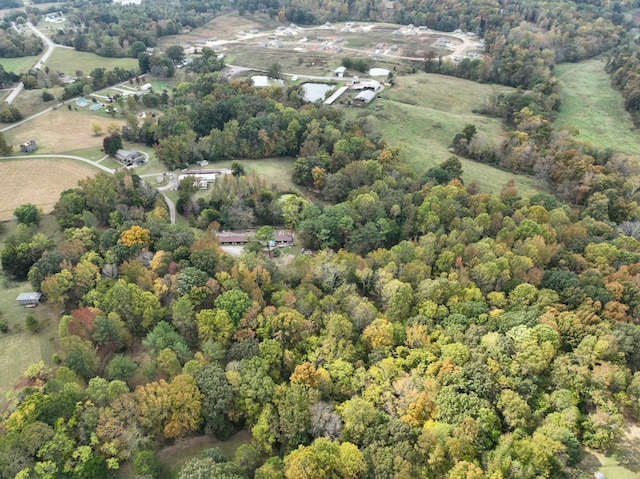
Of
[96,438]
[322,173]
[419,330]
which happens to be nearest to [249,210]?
[322,173]

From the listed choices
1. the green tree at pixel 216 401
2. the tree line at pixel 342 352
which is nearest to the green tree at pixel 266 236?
the tree line at pixel 342 352

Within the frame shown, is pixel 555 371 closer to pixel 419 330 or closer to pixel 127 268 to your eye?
pixel 419 330

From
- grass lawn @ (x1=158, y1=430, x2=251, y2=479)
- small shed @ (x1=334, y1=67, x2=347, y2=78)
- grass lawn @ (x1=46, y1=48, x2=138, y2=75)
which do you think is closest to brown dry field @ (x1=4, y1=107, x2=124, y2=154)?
grass lawn @ (x1=46, y1=48, x2=138, y2=75)

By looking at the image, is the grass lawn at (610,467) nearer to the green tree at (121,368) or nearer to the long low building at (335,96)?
the green tree at (121,368)

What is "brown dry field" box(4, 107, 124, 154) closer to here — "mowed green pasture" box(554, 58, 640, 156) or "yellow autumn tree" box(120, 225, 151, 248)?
"yellow autumn tree" box(120, 225, 151, 248)

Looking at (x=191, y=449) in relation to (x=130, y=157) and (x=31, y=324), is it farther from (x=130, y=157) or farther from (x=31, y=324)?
(x=130, y=157)

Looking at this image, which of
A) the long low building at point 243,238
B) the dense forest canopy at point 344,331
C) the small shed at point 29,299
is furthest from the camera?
the long low building at point 243,238

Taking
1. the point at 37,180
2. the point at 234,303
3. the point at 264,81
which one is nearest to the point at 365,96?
the point at 264,81

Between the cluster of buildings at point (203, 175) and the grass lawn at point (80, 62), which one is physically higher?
the grass lawn at point (80, 62)
